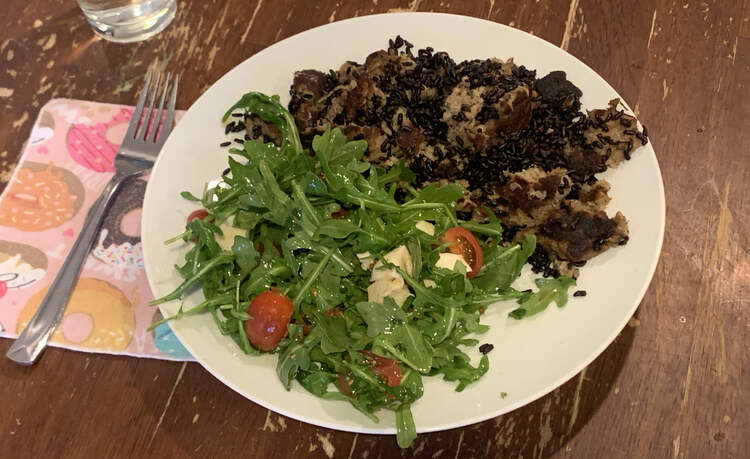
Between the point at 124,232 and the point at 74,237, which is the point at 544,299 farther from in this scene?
the point at 74,237

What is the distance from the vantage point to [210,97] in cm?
236

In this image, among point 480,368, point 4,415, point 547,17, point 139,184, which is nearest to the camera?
point 480,368

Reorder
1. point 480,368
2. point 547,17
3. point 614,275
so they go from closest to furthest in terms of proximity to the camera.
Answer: point 480,368 < point 614,275 < point 547,17

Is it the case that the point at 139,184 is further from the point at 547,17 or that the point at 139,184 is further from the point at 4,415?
the point at 547,17

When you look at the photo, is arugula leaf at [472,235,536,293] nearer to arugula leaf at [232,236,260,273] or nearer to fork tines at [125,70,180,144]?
arugula leaf at [232,236,260,273]

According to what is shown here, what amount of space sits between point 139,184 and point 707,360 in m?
2.27

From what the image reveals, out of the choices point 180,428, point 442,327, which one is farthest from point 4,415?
point 442,327

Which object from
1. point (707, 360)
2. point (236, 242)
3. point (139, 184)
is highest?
point (707, 360)

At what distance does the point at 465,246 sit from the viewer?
1994 mm

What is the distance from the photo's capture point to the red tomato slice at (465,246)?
1.97 meters

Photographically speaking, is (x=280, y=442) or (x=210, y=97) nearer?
(x=280, y=442)

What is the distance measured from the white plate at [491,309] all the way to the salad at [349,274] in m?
0.05

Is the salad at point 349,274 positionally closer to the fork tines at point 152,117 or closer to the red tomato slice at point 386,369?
the red tomato slice at point 386,369

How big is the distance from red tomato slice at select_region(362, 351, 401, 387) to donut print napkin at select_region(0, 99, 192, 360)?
71 centimetres
